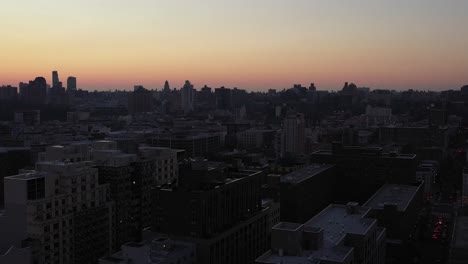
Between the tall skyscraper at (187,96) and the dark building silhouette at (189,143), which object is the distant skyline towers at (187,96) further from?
the dark building silhouette at (189,143)

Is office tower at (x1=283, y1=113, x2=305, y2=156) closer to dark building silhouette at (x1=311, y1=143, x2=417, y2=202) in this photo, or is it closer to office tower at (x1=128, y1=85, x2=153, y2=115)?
dark building silhouette at (x1=311, y1=143, x2=417, y2=202)

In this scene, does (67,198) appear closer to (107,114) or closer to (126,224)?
(126,224)

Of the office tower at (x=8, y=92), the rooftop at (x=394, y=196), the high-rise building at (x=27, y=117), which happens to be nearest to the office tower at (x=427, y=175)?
the rooftop at (x=394, y=196)

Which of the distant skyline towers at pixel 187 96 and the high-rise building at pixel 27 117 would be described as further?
the distant skyline towers at pixel 187 96

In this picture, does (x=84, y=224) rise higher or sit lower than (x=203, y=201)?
lower

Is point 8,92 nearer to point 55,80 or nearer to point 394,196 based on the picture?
point 55,80

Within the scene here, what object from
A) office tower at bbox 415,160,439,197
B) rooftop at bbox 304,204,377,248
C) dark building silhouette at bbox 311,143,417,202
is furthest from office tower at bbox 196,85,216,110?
rooftop at bbox 304,204,377,248

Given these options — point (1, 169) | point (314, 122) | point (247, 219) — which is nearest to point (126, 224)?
point (247, 219)
